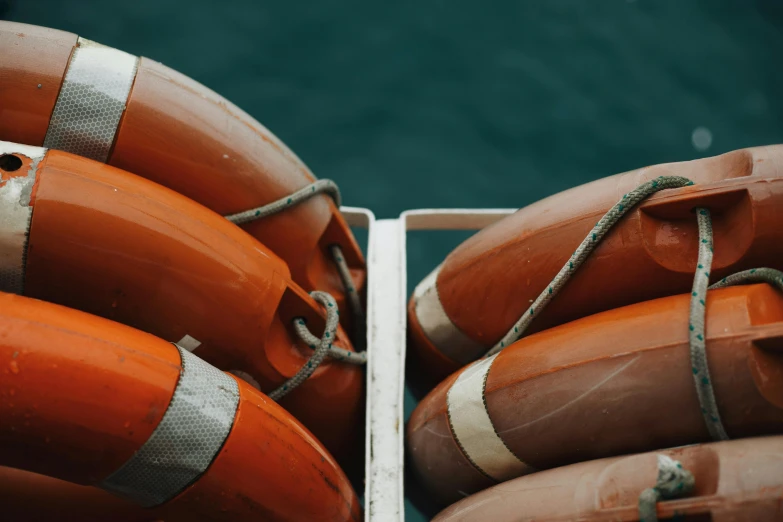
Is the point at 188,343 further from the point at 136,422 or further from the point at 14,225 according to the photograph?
the point at 14,225

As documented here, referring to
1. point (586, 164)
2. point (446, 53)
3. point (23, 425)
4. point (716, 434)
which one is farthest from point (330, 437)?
point (446, 53)

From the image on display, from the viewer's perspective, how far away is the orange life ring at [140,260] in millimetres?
1510

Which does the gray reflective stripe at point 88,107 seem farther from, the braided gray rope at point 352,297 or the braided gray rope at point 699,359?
the braided gray rope at point 699,359

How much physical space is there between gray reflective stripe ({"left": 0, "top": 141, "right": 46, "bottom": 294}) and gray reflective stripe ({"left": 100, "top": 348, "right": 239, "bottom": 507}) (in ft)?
1.14

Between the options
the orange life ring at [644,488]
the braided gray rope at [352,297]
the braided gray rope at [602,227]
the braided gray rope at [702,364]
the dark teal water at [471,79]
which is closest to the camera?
the orange life ring at [644,488]

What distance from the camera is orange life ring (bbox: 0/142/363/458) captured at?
4.95 feet

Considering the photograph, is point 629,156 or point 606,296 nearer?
point 606,296

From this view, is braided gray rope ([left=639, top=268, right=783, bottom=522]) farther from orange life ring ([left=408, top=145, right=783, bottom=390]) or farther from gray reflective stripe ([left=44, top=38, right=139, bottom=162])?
gray reflective stripe ([left=44, top=38, right=139, bottom=162])

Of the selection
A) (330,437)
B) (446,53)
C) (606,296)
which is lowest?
(330,437)

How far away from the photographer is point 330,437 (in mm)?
1976

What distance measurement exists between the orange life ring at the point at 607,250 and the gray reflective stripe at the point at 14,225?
3.09 feet

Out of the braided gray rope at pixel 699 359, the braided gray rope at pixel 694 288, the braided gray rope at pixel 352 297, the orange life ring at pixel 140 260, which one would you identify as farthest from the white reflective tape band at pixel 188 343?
the braided gray rope at pixel 699 359

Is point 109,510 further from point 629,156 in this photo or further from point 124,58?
point 629,156

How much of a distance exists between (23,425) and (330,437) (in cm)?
79
